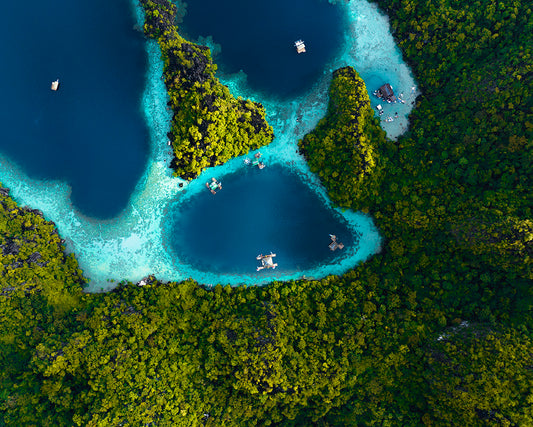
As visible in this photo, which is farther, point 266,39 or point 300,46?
point 266,39

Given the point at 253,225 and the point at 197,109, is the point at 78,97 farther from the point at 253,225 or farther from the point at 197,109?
the point at 253,225

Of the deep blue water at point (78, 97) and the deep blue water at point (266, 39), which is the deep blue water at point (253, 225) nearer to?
the deep blue water at point (78, 97)

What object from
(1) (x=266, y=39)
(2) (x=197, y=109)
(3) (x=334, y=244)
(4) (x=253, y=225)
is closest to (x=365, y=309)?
(3) (x=334, y=244)

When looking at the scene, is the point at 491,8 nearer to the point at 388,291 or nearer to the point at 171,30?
the point at 388,291

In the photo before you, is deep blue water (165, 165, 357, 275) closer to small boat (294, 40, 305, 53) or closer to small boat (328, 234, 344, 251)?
small boat (328, 234, 344, 251)

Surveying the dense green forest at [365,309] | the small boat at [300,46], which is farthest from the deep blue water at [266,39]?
the dense green forest at [365,309]

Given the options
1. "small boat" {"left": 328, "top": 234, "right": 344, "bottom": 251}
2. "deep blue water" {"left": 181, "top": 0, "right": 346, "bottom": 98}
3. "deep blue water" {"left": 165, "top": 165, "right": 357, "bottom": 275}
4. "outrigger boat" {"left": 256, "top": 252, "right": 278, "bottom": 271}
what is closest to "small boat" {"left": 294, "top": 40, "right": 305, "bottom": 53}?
"deep blue water" {"left": 181, "top": 0, "right": 346, "bottom": 98}
